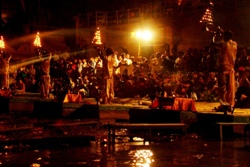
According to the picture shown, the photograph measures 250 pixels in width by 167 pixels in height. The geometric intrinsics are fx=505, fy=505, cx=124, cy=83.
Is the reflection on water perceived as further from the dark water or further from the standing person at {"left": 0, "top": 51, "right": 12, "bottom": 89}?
the standing person at {"left": 0, "top": 51, "right": 12, "bottom": 89}

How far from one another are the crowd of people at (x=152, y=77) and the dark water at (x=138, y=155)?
6.08m

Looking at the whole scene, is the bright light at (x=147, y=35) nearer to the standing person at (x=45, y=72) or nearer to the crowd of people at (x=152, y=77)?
the crowd of people at (x=152, y=77)

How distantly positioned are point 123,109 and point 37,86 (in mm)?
11497

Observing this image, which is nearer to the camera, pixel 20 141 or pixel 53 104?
pixel 20 141

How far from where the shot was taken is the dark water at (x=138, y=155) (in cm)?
1030

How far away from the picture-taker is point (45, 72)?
23062 mm

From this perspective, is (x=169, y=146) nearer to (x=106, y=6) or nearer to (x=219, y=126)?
(x=219, y=126)

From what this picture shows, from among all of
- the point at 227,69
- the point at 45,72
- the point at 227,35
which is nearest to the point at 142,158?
the point at 227,69

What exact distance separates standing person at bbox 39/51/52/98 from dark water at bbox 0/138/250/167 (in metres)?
10.2

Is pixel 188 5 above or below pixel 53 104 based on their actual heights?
above

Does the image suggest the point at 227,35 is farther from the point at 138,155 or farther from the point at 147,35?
the point at 147,35

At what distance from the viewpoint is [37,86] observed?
2927 cm

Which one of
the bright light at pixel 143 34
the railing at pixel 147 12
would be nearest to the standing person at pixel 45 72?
the railing at pixel 147 12

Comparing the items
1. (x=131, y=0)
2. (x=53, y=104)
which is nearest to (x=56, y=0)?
(x=131, y=0)
